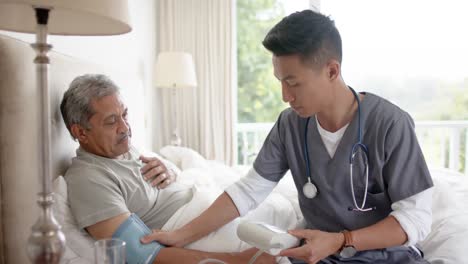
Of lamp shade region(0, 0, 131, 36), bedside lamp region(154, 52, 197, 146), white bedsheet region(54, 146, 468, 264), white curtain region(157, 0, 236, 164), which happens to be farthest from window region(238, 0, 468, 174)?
lamp shade region(0, 0, 131, 36)

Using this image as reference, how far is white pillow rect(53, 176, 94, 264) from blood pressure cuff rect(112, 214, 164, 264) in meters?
0.11

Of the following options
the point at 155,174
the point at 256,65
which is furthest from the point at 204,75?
the point at 155,174

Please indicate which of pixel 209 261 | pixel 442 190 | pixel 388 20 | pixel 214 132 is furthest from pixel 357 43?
pixel 209 261

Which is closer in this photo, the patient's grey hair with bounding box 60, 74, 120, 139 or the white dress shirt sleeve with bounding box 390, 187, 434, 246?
the white dress shirt sleeve with bounding box 390, 187, 434, 246

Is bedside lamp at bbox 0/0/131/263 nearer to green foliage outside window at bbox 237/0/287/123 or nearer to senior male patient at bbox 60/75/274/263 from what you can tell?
senior male patient at bbox 60/75/274/263

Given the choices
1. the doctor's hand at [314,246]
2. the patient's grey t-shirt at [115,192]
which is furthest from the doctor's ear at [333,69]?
the patient's grey t-shirt at [115,192]

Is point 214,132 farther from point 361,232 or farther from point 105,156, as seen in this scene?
point 361,232

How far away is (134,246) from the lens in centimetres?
112

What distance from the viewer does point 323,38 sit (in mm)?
1107

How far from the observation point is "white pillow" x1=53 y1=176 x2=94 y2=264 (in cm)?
114

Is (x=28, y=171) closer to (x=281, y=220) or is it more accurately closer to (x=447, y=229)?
(x=281, y=220)

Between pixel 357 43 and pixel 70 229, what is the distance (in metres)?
3.45

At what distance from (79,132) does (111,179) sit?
211 mm

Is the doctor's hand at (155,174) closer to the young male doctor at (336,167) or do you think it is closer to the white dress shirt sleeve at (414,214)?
the young male doctor at (336,167)
